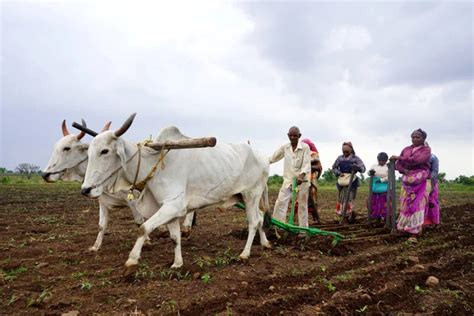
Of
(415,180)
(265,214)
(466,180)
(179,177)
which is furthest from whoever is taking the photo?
(466,180)

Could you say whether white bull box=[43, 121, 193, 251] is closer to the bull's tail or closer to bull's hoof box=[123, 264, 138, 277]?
bull's hoof box=[123, 264, 138, 277]

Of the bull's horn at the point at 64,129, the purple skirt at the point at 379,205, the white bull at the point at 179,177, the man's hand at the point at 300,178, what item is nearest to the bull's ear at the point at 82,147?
the bull's horn at the point at 64,129

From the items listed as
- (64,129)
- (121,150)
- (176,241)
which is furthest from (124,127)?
(64,129)

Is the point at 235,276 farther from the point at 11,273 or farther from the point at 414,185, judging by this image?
the point at 414,185

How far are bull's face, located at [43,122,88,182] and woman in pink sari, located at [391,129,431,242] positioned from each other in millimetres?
6076

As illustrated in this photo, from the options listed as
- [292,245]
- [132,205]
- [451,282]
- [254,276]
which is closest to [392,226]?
[292,245]

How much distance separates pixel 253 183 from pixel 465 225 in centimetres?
623

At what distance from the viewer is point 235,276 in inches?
203

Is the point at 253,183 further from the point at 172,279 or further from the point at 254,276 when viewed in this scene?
the point at 172,279

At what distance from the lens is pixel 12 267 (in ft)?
18.2

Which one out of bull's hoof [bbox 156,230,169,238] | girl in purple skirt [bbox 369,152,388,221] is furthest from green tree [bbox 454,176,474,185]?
bull's hoof [bbox 156,230,169,238]

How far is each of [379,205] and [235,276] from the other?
593cm

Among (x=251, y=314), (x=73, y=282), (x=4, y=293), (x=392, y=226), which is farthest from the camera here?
(x=392, y=226)

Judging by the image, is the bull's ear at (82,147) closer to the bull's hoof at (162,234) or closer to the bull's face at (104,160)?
the bull's face at (104,160)
